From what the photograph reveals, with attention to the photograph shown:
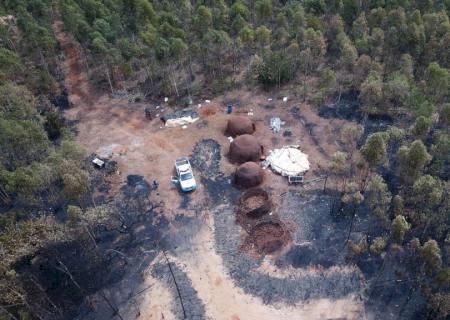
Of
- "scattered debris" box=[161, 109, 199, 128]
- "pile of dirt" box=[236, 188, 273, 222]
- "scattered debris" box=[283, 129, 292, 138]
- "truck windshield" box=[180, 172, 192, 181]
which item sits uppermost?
"scattered debris" box=[161, 109, 199, 128]

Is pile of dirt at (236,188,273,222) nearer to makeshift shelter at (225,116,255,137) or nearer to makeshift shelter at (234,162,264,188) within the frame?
makeshift shelter at (234,162,264,188)

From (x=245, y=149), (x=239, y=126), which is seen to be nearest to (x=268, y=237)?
(x=245, y=149)

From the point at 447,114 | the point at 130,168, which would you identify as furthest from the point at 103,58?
the point at 447,114

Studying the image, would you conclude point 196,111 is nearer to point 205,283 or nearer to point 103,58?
point 103,58

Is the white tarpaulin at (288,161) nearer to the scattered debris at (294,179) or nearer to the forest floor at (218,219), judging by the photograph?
the scattered debris at (294,179)

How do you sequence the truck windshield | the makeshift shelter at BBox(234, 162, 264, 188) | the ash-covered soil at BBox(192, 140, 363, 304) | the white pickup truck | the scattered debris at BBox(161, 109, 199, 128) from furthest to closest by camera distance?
the scattered debris at BBox(161, 109, 199, 128)
the truck windshield
the white pickup truck
the makeshift shelter at BBox(234, 162, 264, 188)
the ash-covered soil at BBox(192, 140, 363, 304)

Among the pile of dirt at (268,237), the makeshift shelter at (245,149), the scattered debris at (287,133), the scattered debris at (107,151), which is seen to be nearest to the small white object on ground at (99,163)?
the scattered debris at (107,151)

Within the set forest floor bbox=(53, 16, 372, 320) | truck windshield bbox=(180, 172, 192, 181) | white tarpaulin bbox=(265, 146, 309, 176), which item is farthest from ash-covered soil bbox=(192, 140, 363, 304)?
white tarpaulin bbox=(265, 146, 309, 176)
